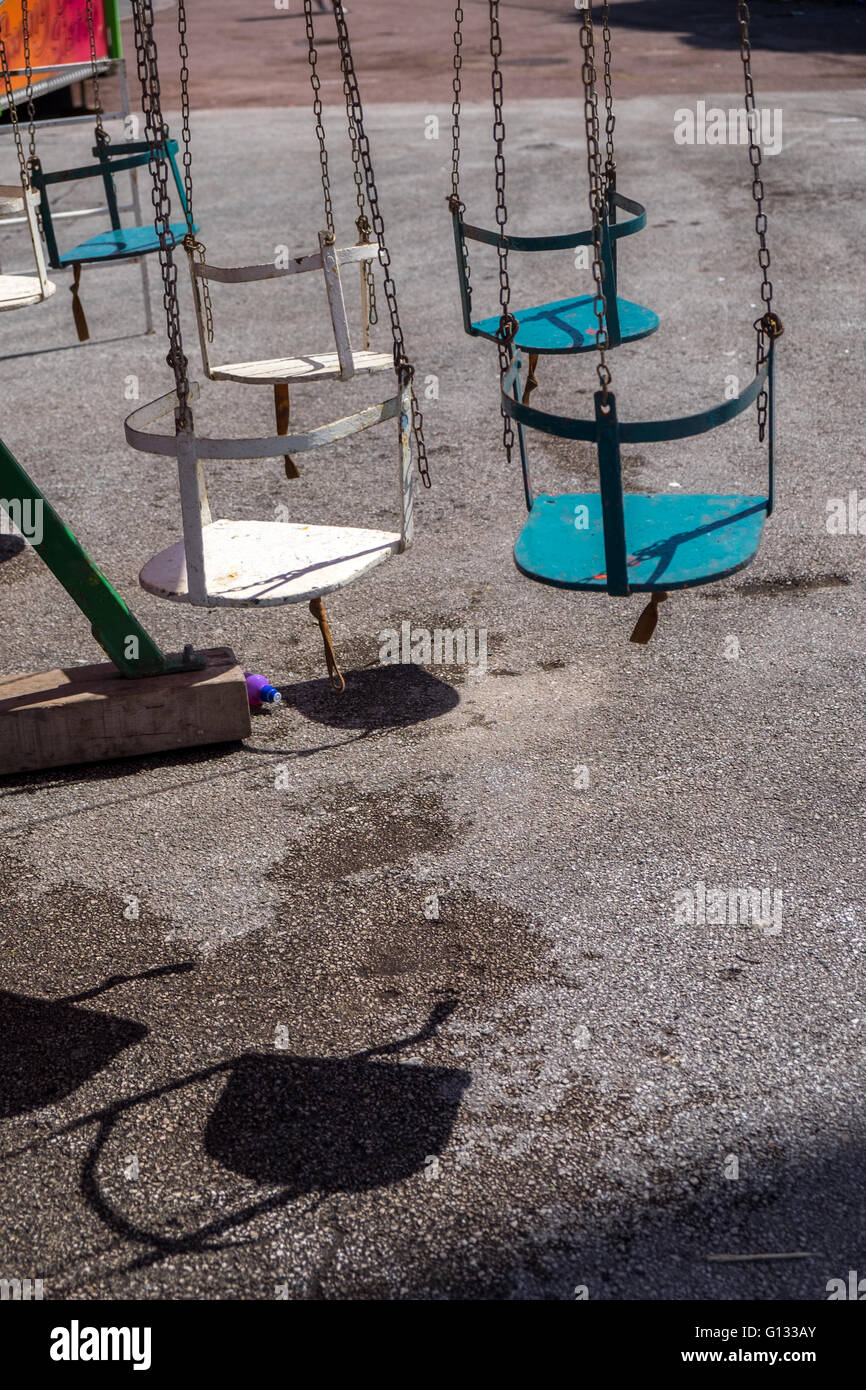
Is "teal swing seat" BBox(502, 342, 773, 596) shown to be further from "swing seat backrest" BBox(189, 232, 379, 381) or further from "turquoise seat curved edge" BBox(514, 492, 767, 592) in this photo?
"swing seat backrest" BBox(189, 232, 379, 381)

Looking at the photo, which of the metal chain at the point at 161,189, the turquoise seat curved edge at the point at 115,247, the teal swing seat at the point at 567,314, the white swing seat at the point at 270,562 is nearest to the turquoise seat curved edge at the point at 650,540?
the white swing seat at the point at 270,562

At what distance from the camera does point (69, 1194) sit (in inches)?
136

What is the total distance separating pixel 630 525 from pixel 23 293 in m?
4.32

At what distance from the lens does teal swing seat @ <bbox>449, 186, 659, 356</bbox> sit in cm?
540

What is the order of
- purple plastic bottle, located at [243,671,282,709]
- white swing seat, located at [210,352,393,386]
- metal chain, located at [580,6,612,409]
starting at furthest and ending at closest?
1. white swing seat, located at [210,352,393,386]
2. purple plastic bottle, located at [243,671,282,709]
3. metal chain, located at [580,6,612,409]

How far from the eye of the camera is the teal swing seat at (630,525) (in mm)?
3762

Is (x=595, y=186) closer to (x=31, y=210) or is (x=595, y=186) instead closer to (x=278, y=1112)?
(x=278, y=1112)

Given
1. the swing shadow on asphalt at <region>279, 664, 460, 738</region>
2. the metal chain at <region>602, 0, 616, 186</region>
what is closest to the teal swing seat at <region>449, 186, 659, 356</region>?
the metal chain at <region>602, 0, 616, 186</region>

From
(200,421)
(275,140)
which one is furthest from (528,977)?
(275,140)

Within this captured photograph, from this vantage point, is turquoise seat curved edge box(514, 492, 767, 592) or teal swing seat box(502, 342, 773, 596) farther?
turquoise seat curved edge box(514, 492, 767, 592)

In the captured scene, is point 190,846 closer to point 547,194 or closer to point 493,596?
point 493,596

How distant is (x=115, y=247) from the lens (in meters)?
8.03

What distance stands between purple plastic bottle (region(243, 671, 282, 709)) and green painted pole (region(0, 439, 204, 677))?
310 millimetres

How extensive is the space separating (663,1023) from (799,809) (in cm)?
128
